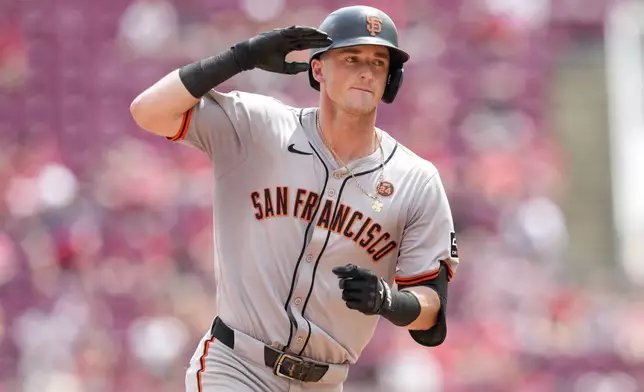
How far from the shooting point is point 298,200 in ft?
13.4

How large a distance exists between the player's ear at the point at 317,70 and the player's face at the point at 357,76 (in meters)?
0.08

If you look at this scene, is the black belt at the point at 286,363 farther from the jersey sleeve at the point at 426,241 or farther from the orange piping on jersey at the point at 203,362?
the jersey sleeve at the point at 426,241

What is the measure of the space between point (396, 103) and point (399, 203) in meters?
6.77

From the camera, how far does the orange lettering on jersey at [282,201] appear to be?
407cm

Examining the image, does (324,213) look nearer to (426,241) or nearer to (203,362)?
(426,241)

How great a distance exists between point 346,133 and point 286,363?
0.88 meters

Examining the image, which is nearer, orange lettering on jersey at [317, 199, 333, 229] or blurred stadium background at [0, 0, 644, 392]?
orange lettering on jersey at [317, 199, 333, 229]

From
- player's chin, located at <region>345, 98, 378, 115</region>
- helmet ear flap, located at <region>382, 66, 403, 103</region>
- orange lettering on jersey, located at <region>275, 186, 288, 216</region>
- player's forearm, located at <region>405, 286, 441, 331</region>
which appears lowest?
player's forearm, located at <region>405, 286, 441, 331</region>

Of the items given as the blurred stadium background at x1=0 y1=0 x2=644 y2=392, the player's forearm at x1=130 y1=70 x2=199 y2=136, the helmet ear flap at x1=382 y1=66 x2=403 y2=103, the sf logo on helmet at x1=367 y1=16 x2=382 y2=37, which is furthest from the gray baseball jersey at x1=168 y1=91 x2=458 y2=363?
the blurred stadium background at x1=0 y1=0 x2=644 y2=392

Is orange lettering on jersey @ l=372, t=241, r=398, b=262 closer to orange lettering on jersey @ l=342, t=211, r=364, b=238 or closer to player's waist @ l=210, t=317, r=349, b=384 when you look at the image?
orange lettering on jersey @ l=342, t=211, r=364, b=238

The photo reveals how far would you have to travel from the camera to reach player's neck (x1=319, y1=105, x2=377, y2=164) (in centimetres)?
419

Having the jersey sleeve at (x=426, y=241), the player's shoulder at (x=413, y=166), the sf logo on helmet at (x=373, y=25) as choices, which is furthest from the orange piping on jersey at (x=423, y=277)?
the sf logo on helmet at (x=373, y=25)

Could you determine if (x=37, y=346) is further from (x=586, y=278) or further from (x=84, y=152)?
(x=586, y=278)

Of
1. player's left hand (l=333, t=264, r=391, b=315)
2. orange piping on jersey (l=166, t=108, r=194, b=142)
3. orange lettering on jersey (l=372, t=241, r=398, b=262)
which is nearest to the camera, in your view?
player's left hand (l=333, t=264, r=391, b=315)
